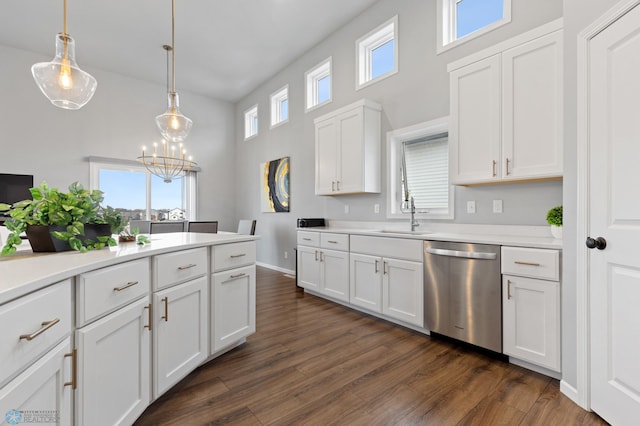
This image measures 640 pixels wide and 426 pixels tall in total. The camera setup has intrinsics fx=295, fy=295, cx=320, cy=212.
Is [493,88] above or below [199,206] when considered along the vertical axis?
above

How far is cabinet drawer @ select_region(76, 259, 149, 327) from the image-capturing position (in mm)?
1126

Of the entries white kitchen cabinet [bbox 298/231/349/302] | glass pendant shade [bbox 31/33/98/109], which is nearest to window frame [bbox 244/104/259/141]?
white kitchen cabinet [bbox 298/231/349/302]

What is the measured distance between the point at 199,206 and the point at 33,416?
6065mm

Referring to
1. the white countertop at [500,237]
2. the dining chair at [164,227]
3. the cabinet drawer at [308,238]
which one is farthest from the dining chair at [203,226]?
the white countertop at [500,237]

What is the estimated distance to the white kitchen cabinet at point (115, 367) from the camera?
3.70ft

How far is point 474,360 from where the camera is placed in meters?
2.18

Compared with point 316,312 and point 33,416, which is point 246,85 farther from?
point 33,416

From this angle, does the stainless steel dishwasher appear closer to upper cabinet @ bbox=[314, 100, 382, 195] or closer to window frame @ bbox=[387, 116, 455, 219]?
window frame @ bbox=[387, 116, 455, 219]

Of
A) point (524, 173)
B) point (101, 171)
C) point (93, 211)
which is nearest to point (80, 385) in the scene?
point (93, 211)

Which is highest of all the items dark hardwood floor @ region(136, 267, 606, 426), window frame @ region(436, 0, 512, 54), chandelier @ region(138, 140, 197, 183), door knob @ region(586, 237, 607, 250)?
window frame @ region(436, 0, 512, 54)

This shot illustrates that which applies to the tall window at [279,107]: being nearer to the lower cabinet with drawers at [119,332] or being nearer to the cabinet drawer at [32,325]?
the lower cabinet with drawers at [119,332]

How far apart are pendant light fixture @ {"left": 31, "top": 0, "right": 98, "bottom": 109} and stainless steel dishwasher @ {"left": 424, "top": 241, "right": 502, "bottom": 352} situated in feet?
9.58

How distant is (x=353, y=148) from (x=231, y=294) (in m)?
2.30

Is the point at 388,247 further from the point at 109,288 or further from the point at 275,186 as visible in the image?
the point at 275,186
